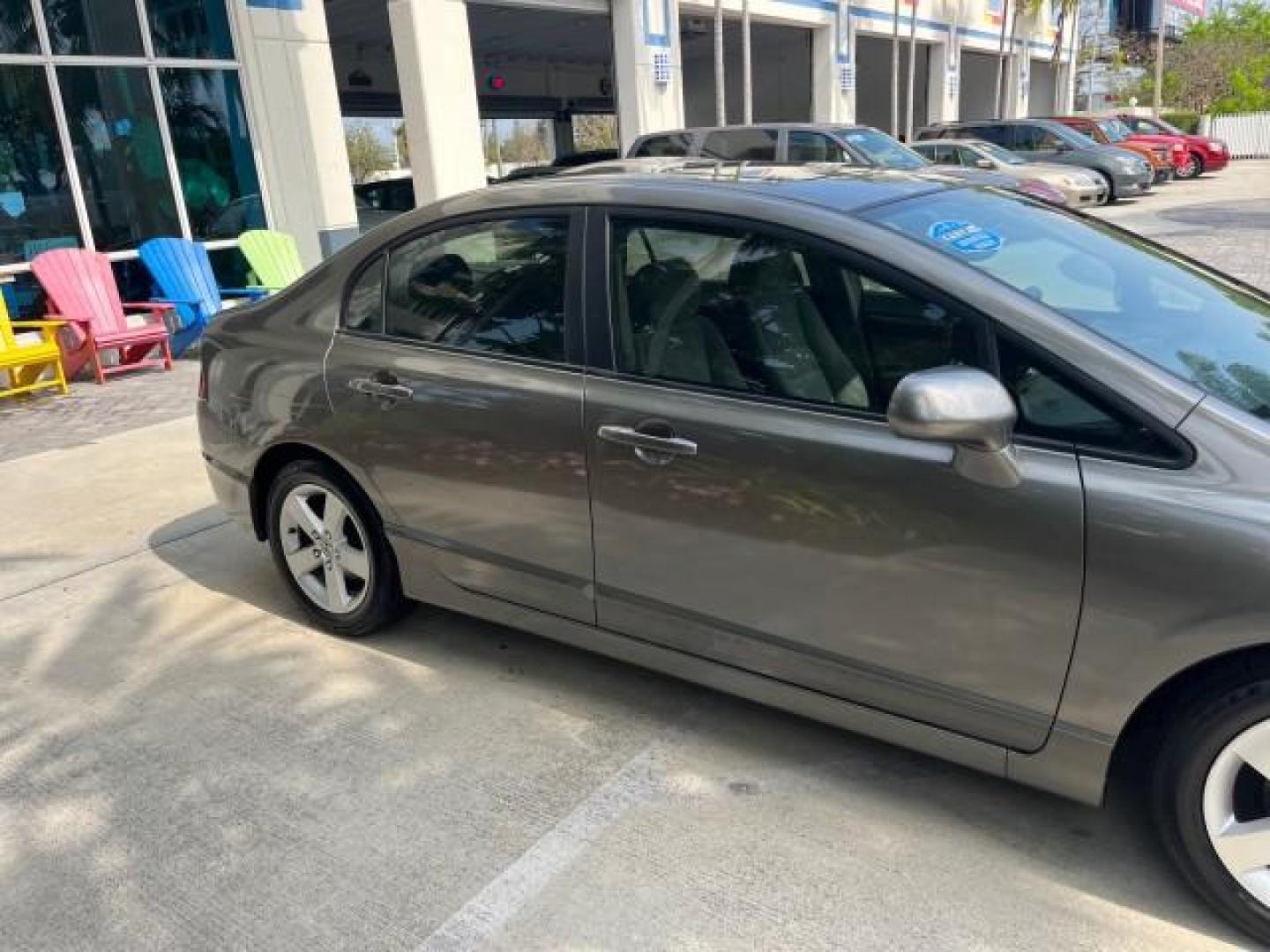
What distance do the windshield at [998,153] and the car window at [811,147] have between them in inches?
257

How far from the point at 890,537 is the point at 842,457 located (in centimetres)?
22

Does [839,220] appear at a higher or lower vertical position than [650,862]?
higher

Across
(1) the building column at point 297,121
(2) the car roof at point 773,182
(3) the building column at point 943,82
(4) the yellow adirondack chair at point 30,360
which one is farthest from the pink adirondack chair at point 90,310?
(3) the building column at point 943,82

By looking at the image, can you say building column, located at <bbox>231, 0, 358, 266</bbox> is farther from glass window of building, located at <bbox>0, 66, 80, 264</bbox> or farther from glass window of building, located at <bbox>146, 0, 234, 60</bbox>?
glass window of building, located at <bbox>0, 66, 80, 264</bbox>

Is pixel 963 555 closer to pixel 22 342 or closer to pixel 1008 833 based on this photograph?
pixel 1008 833

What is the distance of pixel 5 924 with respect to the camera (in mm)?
2439

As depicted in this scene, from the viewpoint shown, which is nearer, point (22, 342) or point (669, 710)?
point (669, 710)

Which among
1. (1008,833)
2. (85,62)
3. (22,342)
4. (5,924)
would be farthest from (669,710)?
(85,62)

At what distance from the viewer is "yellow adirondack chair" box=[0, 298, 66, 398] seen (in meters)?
7.44

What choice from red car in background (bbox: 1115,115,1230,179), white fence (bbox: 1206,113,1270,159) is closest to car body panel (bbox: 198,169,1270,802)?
red car in background (bbox: 1115,115,1230,179)

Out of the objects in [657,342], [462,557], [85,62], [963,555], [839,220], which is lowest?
[462,557]

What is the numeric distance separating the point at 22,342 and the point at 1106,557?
891cm

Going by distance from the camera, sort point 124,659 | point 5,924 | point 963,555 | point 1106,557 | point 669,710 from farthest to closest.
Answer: point 124,659
point 669,710
point 5,924
point 963,555
point 1106,557

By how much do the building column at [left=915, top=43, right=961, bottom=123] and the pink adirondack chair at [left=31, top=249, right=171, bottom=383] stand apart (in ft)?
78.8
